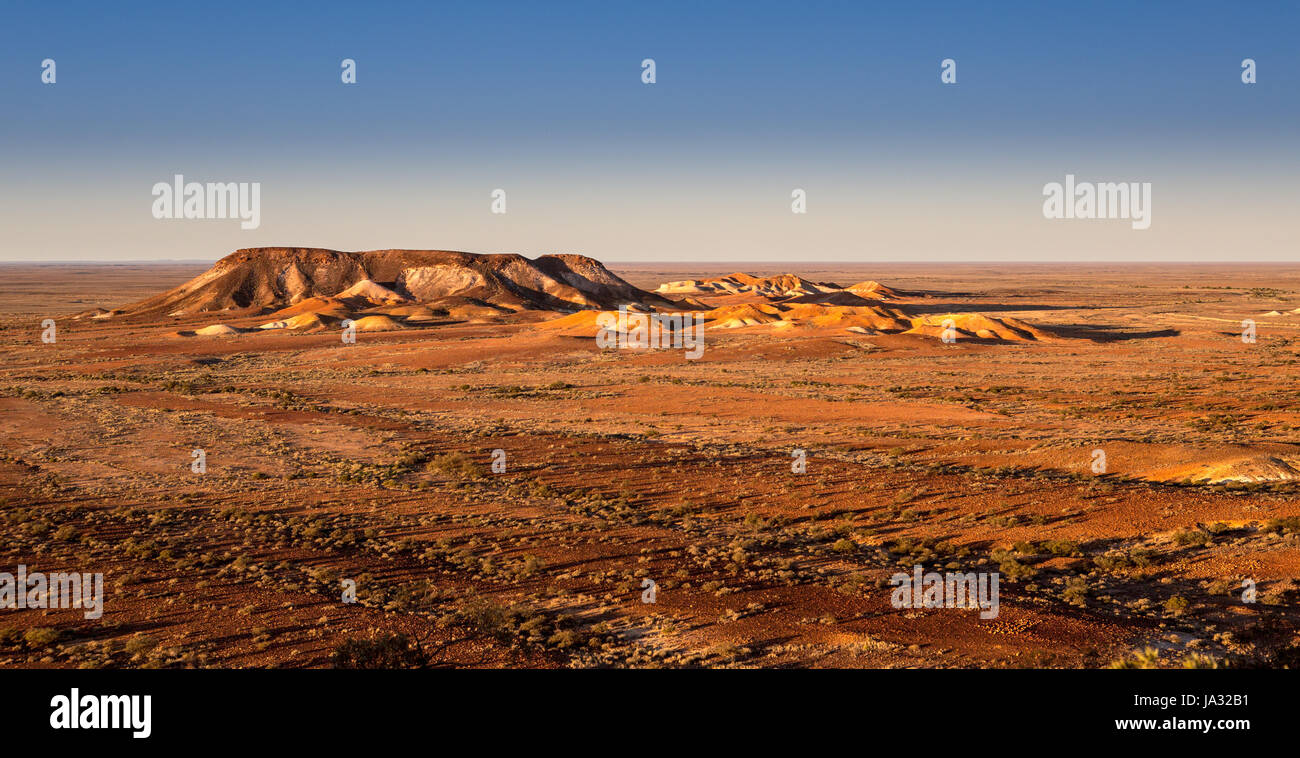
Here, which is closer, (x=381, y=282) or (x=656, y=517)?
(x=656, y=517)

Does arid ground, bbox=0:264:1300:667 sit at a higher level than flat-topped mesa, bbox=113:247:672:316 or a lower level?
lower

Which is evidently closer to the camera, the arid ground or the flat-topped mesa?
the arid ground

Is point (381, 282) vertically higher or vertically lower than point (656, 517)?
higher

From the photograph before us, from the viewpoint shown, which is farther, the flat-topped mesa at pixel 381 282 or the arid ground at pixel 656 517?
the flat-topped mesa at pixel 381 282

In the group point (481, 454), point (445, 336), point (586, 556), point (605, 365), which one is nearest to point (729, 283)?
point (445, 336)
